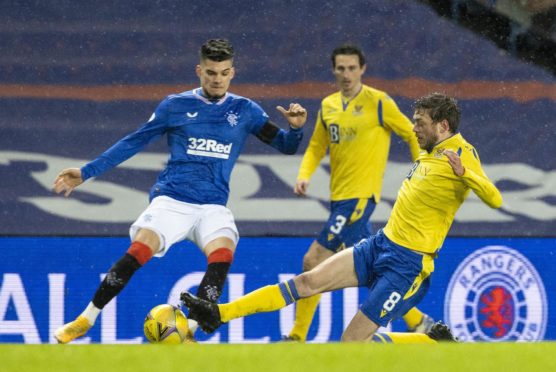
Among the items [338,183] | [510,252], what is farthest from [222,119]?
[510,252]

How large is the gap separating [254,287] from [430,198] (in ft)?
8.51

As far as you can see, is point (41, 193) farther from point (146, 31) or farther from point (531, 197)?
point (531, 197)

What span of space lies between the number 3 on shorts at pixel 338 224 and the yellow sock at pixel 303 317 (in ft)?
1.57

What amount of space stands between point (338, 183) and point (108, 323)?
1931mm

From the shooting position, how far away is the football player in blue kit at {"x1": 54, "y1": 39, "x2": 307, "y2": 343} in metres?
6.66

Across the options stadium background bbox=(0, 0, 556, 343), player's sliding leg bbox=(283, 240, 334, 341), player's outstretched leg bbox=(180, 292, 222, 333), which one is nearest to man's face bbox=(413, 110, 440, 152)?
player's outstretched leg bbox=(180, 292, 222, 333)

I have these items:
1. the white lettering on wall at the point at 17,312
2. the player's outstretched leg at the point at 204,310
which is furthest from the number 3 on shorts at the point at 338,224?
the white lettering on wall at the point at 17,312

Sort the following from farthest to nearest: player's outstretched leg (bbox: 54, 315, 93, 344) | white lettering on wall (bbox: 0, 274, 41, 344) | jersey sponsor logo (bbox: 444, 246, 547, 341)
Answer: jersey sponsor logo (bbox: 444, 246, 547, 341)
white lettering on wall (bbox: 0, 274, 41, 344)
player's outstretched leg (bbox: 54, 315, 93, 344)

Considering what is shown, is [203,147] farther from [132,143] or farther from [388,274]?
[388,274]

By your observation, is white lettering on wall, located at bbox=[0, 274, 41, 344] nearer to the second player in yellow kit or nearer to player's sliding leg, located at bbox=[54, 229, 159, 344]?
the second player in yellow kit

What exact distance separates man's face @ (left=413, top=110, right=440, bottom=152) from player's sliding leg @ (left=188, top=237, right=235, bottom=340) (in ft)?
3.87

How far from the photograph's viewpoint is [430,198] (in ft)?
20.9

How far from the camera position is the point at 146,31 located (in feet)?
29.6

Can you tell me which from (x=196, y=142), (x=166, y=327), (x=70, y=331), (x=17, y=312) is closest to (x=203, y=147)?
(x=196, y=142)
